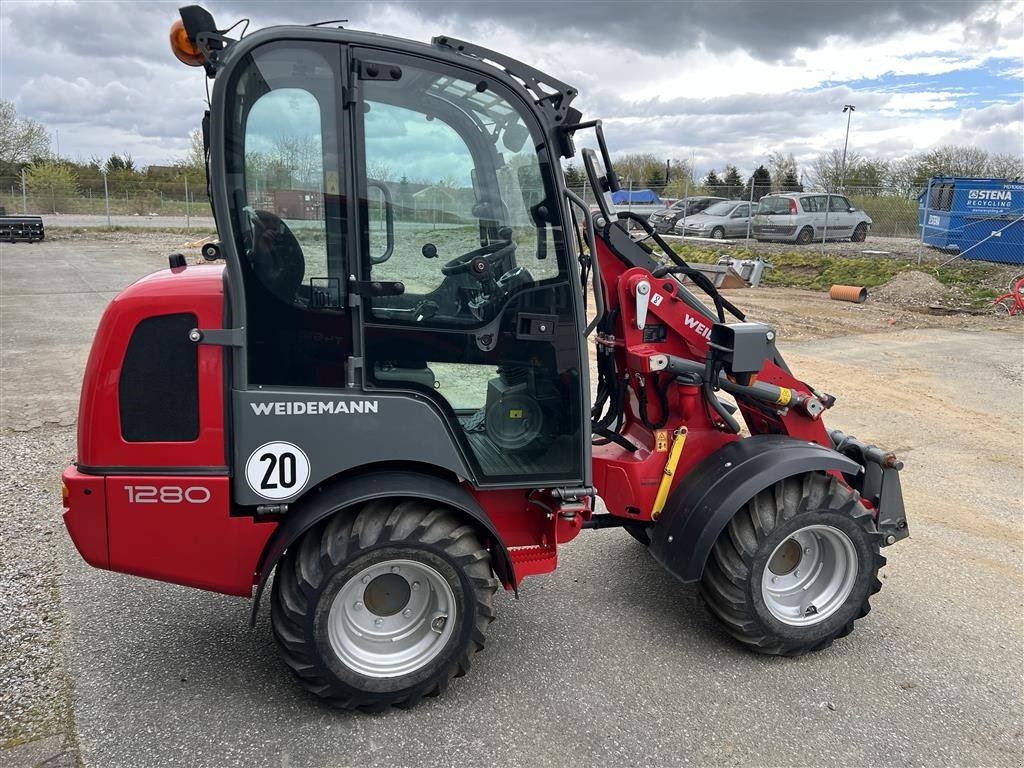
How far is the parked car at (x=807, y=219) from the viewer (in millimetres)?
21578

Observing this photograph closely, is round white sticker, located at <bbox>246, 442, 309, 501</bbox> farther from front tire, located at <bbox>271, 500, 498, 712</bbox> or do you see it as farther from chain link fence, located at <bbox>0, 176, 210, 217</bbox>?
chain link fence, located at <bbox>0, 176, 210, 217</bbox>

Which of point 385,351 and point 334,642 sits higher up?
point 385,351

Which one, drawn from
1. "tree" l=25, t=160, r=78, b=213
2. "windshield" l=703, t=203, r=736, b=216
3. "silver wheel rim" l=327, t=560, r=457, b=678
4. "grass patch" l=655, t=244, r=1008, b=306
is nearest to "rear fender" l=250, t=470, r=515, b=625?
"silver wheel rim" l=327, t=560, r=457, b=678

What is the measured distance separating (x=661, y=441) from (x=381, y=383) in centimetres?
144

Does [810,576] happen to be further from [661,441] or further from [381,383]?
[381,383]

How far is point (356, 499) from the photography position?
2.83m

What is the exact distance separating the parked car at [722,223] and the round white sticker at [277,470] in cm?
2154

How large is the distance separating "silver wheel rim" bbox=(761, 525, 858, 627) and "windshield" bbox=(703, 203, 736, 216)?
844 inches

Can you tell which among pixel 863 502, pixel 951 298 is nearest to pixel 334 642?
pixel 863 502

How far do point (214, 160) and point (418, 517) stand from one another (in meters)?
1.46

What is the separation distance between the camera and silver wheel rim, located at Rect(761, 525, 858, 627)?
349 centimetres

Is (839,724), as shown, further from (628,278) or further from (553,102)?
(553,102)

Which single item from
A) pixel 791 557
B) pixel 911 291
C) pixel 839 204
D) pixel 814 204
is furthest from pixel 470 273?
pixel 839 204

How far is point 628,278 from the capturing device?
135 inches
